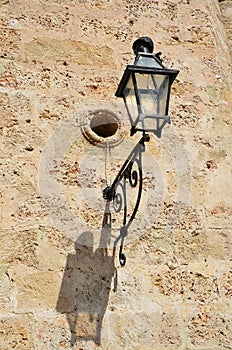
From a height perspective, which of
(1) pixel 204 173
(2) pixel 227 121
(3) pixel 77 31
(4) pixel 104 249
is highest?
(3) pixel 77 31

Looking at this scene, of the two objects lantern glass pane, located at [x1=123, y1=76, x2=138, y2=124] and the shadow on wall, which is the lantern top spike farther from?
the shadow on wall

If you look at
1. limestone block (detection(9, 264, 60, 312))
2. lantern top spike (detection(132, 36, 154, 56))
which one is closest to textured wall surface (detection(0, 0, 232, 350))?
limestone block (detection(9, 264, 60, 312))

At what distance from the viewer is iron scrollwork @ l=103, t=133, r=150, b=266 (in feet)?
8.14

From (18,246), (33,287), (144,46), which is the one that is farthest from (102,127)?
(33,287)

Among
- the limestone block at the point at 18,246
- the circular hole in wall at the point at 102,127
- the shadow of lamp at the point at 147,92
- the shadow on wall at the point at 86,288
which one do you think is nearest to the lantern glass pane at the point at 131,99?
the shadow of lamp at the point at 147,92

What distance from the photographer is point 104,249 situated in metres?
2.51

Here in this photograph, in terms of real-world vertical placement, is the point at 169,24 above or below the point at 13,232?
above

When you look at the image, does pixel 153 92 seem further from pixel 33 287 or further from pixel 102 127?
pixel 33 287

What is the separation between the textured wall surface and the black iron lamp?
1.71 feet

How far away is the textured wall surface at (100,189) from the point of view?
2369 mm

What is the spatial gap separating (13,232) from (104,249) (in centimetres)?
44

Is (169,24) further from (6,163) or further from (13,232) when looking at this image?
(13,232)

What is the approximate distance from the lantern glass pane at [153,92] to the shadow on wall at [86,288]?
681 millimetres

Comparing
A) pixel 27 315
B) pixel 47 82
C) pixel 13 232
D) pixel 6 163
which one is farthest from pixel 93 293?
pixel 47 82
